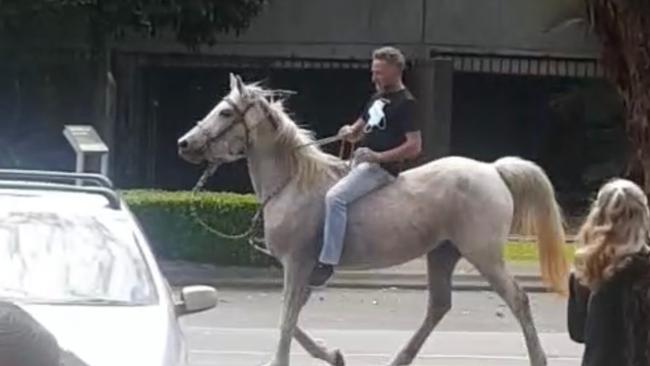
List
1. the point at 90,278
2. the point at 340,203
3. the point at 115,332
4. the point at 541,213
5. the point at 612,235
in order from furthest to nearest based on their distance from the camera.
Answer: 1. the point at 541,213
2. the point at 340,203
3. the point at 90,278
4. the point at 115,332
5. the point at 612,235

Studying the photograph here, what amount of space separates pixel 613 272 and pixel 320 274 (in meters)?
4.90

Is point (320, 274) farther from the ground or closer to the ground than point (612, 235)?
closer to the ground

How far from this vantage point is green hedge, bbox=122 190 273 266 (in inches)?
804

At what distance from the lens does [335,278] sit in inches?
779

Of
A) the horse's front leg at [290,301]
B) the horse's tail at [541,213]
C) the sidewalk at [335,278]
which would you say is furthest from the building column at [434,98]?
the horse's front leg at [290,301]

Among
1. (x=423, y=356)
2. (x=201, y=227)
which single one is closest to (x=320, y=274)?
(x=423, y=356)

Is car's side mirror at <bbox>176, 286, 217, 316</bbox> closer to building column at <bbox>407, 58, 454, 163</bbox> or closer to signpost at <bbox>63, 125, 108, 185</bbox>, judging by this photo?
signpost at <bbox>63, 125, 108, 185</bbox>

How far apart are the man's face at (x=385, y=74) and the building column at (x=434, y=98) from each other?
17550 millimetres

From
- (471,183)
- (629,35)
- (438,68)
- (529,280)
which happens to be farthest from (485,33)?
(629,35)

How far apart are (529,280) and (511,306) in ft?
26.1

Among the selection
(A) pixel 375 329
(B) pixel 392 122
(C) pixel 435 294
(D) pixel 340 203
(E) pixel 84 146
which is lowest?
(A) pixel 375 329

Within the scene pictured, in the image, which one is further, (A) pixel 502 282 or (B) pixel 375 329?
(B) pixel 375 329

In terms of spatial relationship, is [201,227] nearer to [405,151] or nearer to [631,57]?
[405,151]

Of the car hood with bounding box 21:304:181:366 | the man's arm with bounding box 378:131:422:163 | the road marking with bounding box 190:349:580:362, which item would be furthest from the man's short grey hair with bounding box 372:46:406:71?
the car hood with bounding box 21:304:181:366
